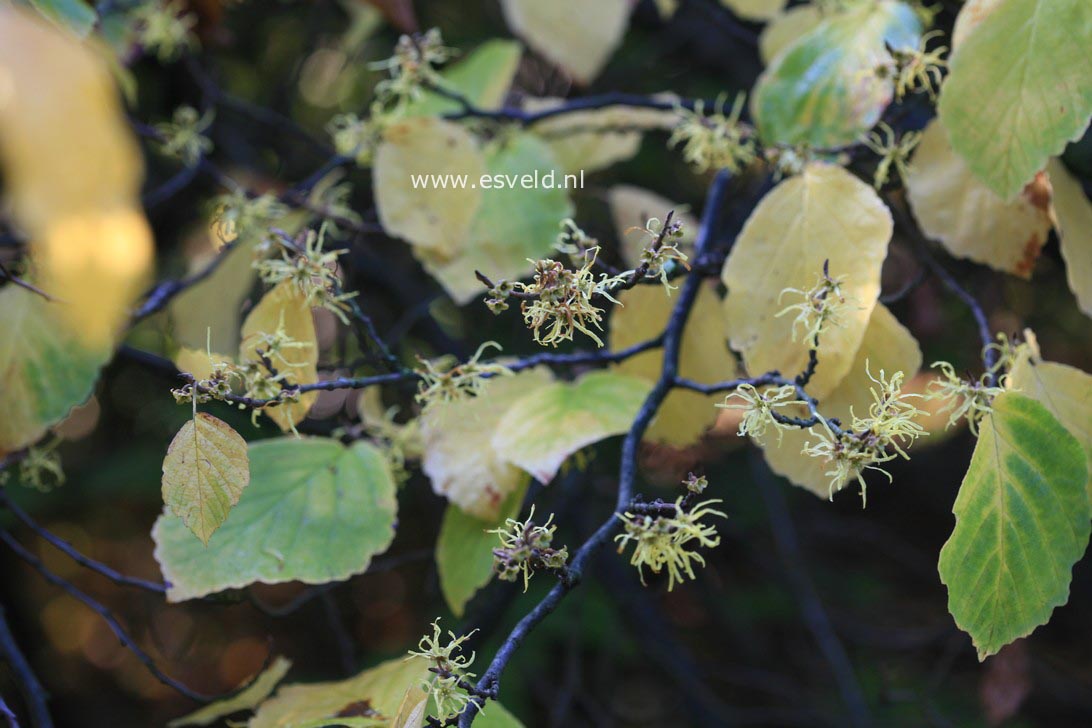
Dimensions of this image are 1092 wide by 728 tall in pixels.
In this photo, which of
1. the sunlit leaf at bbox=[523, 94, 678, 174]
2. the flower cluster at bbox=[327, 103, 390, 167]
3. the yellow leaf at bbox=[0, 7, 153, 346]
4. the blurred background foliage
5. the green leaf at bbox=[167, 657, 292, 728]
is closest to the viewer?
the yellow leaf at bbox=[0, 7, 153, 346]

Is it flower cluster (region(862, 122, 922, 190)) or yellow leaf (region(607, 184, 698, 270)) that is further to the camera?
yellow leaf (region(607, 184, 698, 270))

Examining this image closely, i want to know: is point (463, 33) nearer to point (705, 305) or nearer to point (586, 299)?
point (705, 305)

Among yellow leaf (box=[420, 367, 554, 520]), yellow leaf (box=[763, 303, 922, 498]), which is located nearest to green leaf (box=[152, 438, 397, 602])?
yellow leaf (box=[420, 367, 554, 520])

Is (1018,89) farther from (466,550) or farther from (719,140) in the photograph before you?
(466,550)

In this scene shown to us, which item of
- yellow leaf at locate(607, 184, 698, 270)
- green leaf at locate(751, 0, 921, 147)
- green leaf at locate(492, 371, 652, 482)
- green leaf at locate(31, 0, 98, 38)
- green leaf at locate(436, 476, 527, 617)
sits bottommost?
green leaf at locate(436, 476, 527, 617)

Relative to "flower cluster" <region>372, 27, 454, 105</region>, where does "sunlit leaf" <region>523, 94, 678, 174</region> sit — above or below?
below

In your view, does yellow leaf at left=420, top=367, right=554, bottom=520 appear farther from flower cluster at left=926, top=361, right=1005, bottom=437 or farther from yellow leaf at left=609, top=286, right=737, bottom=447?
flower cluster at left=926, top=361, right=1005, bottom=437

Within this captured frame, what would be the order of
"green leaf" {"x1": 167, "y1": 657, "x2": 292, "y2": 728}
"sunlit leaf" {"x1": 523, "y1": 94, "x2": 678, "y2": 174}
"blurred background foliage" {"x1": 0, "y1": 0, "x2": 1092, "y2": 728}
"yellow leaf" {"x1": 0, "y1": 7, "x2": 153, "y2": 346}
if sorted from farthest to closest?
"blurred background foliage" {"x1": 0, "y1": 0, "x2": 1092, "y2": 728}
"sunlit leaf" {"x1": 523, "y1": 94, "x2": 678, "y2": 174}
"green leaf" {"x1": 167, "y1": 657, "x2": 292, "y2": 728}
"yellow leaf" {"x1": 0, "y1": 7, "x2": 153, "y2": 346}
